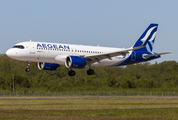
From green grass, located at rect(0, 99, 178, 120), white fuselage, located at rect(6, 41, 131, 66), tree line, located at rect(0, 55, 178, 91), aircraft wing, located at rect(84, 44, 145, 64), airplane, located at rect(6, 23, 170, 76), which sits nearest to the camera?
green grass, located at rect(0, 99, 178, 120)

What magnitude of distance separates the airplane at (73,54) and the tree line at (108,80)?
1813 centimetres

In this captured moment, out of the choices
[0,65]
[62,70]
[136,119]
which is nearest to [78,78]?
[62,70]

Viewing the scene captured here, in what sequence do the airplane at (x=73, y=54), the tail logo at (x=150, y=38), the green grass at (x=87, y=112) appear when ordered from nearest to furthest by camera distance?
1. the green grass at (x=87, y=112)
2. the airplane at (x=73, y=54)
3. the tail logo at (x=150, y=38)

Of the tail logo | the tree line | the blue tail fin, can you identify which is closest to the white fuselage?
the blue tail fin

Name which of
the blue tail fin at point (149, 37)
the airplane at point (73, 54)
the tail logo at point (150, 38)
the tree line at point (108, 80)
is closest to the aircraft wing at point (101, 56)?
the airplane at point (73, 54)

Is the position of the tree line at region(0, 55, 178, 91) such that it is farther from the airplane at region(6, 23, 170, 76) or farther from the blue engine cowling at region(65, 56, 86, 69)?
the blue engine cowling at region(65, 56, 86, 69)

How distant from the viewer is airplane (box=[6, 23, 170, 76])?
40656 mm

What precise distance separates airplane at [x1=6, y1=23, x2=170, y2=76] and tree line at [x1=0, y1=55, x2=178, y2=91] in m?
18.1

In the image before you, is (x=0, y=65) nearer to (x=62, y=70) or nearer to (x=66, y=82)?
(x=62, y=70)

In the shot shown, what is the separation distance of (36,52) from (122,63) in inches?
585

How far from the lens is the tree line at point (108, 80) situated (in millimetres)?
69250

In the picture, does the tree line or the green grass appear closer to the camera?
the green grass

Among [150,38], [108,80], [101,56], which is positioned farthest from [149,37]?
[108,80]

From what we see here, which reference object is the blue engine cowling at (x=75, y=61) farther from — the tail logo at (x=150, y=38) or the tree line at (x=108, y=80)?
the tree line at (x=108, y=80)
